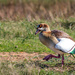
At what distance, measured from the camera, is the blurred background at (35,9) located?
488 inches

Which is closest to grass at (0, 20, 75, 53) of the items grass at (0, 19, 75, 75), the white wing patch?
grass at (0, 19, 75, 75)

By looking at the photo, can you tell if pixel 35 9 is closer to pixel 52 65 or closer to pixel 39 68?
pixel 52 65

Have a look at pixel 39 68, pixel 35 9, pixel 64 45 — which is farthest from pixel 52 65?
pixel 35 9

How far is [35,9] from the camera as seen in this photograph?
13852mm

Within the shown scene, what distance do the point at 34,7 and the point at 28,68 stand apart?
9912 mm

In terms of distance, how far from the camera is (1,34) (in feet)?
26.5

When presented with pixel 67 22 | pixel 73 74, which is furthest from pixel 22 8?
pixel 73 74

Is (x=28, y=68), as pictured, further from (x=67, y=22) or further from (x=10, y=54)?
(x=67, y=22)

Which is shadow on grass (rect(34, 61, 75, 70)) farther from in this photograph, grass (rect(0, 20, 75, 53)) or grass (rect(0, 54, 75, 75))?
grass (rect(0, 20, 75, 53))

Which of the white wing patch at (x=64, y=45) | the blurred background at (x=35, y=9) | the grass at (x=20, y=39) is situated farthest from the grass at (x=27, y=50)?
the blurred background at (x=35, y=9)

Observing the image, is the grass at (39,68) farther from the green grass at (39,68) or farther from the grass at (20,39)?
the grass at (20,39)

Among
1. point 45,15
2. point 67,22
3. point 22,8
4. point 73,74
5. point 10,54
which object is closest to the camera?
point 73,74

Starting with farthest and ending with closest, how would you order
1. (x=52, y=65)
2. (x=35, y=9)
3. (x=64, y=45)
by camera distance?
1. (x=35, y=9)
2. (x=52, y=65)
3. (x=64, y=45)

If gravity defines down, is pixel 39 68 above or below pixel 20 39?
below
